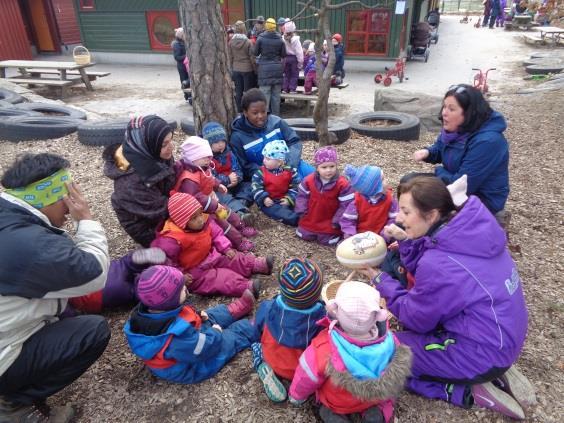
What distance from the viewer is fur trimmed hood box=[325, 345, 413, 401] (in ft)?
6.26

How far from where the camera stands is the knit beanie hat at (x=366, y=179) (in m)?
3.49

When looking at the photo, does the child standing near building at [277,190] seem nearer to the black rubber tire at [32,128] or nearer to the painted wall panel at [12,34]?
the black rubber tire at [32,128]

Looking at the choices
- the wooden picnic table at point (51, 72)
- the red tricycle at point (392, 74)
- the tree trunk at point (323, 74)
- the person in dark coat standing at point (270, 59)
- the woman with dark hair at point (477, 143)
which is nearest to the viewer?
the woman with dark hair at point (477, 143)

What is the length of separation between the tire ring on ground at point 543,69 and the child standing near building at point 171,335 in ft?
46.4

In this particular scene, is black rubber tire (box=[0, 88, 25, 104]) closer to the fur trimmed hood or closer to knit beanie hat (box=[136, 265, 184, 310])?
knit beanie hat (box=[136, 265, 184, 310])

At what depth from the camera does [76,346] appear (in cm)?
229

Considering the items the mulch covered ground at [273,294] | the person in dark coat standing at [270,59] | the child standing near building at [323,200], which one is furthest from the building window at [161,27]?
the child standing near building at [323,200]

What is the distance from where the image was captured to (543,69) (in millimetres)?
12750

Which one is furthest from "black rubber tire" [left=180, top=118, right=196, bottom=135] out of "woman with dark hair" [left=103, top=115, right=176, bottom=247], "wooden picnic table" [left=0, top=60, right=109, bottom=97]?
"wooden picnic table" [left=0, top=60, right=109, bottom=97]

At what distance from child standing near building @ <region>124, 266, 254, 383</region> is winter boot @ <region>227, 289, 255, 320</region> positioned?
31 centimetres

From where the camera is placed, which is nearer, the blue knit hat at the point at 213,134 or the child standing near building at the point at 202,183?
the child standing near building at the point at 202,183

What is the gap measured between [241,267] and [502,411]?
2105 millimetres

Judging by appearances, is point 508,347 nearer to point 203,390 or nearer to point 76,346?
point 203,390

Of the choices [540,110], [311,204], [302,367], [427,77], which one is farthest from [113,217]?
[427,77]
